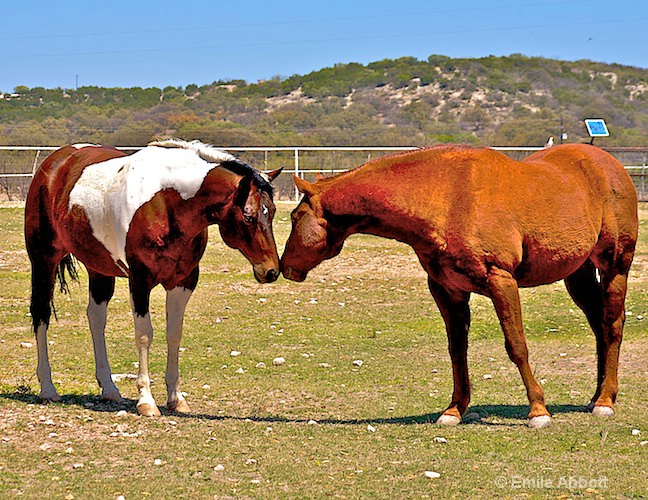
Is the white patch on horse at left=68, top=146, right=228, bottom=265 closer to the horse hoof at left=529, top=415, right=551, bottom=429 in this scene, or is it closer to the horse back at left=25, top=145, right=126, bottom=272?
the horse back at left=25, top=145, right=126, bottom=272

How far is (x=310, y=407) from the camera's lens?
836cm

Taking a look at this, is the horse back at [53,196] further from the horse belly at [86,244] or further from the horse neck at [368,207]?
the horse neck at [368,207]

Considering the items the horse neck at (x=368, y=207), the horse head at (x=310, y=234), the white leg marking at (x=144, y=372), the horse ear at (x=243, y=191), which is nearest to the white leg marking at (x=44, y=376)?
the white leg marking at (x=144, y=372)

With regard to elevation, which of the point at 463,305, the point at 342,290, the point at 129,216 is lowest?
the point at 342,290

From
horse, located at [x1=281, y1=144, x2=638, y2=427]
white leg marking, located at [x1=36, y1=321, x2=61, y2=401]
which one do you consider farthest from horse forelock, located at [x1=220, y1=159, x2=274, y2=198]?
white leg marking, located at [x1=36, y1=321, x2=61, y2=401]

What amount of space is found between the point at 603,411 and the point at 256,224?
9.86ft

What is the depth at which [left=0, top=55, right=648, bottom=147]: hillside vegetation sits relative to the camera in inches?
2309

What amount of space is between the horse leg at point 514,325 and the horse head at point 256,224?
1.70 meters

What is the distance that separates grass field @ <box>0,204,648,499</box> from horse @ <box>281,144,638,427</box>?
0.75m

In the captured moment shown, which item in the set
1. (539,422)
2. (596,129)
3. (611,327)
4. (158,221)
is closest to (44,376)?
(158,221)

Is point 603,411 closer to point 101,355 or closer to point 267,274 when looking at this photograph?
point 267,274

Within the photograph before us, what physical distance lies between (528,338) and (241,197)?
5.17 meters

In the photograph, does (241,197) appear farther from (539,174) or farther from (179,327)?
(539,174)

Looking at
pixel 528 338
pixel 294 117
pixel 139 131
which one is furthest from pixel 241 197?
pixel 294 117
